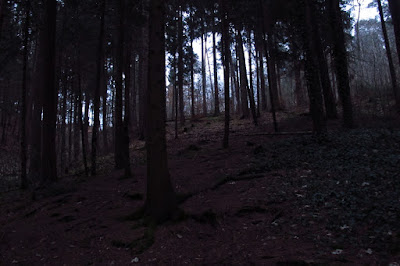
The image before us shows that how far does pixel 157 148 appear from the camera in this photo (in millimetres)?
5754

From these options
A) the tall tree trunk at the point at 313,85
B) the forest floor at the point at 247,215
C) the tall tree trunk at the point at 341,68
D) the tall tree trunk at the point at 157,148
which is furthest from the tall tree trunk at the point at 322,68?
the tall tree trunk at the point at 157,148

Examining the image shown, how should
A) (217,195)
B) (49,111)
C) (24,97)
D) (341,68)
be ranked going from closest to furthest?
1. (217,195)
2. (24,97)
3. (49,111)
4. (341,68)

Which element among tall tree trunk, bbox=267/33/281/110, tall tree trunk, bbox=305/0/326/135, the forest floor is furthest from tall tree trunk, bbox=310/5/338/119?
the forest floor

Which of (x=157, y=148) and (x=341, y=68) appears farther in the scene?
(x=341, y=68)

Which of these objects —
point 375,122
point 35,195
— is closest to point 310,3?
point 375,122

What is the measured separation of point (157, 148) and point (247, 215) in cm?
222

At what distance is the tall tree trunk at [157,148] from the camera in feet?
18.9

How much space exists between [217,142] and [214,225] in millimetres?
9278

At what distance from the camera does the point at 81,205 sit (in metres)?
8.09

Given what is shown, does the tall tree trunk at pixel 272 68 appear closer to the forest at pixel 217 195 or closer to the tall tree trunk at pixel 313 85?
the forest at pixel 217 195

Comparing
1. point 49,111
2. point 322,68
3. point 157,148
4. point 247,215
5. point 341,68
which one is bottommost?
point 247,215

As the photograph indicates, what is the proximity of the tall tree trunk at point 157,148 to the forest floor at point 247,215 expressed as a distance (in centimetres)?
38

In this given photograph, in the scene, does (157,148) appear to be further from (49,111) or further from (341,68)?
(341,68)

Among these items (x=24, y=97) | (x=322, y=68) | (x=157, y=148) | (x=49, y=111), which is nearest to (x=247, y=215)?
(x=157, y=148)
